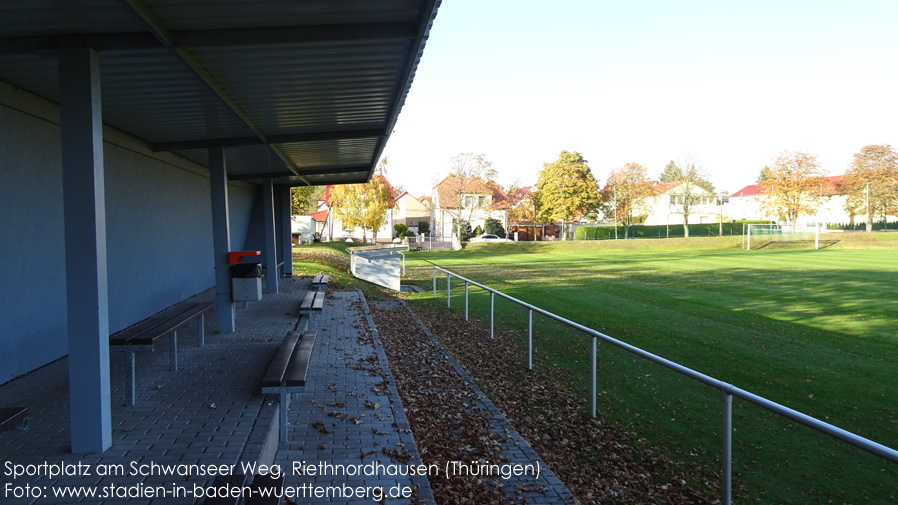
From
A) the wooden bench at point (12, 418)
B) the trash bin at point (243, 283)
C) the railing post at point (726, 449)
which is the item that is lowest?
the railing post at point (726, 449)

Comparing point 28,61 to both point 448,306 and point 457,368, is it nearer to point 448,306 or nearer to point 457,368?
point 457,368

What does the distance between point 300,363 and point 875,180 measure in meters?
78.2

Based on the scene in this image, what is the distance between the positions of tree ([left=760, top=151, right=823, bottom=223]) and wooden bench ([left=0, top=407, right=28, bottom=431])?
6966 centimetres

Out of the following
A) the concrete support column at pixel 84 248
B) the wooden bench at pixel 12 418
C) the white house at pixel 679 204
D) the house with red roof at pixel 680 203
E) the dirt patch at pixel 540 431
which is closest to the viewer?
the wooden bench at pixel 12 418

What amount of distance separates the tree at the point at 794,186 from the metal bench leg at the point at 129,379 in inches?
2698

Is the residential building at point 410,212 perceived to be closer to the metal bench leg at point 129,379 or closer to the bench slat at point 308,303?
the bench slat at point 308,303

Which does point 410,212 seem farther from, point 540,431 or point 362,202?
point 540,431

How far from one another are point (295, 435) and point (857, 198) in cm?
7951

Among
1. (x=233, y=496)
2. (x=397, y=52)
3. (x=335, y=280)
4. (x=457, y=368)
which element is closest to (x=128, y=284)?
(x=457, y=368)

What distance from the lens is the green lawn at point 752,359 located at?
4793 mm

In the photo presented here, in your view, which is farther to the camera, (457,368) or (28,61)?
(457,368)

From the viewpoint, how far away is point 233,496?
10.2 ft

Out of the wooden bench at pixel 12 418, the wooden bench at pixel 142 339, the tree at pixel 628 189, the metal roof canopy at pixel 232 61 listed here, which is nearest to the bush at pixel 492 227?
the tree at pixel 628 189

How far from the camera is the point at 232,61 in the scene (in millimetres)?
5406
